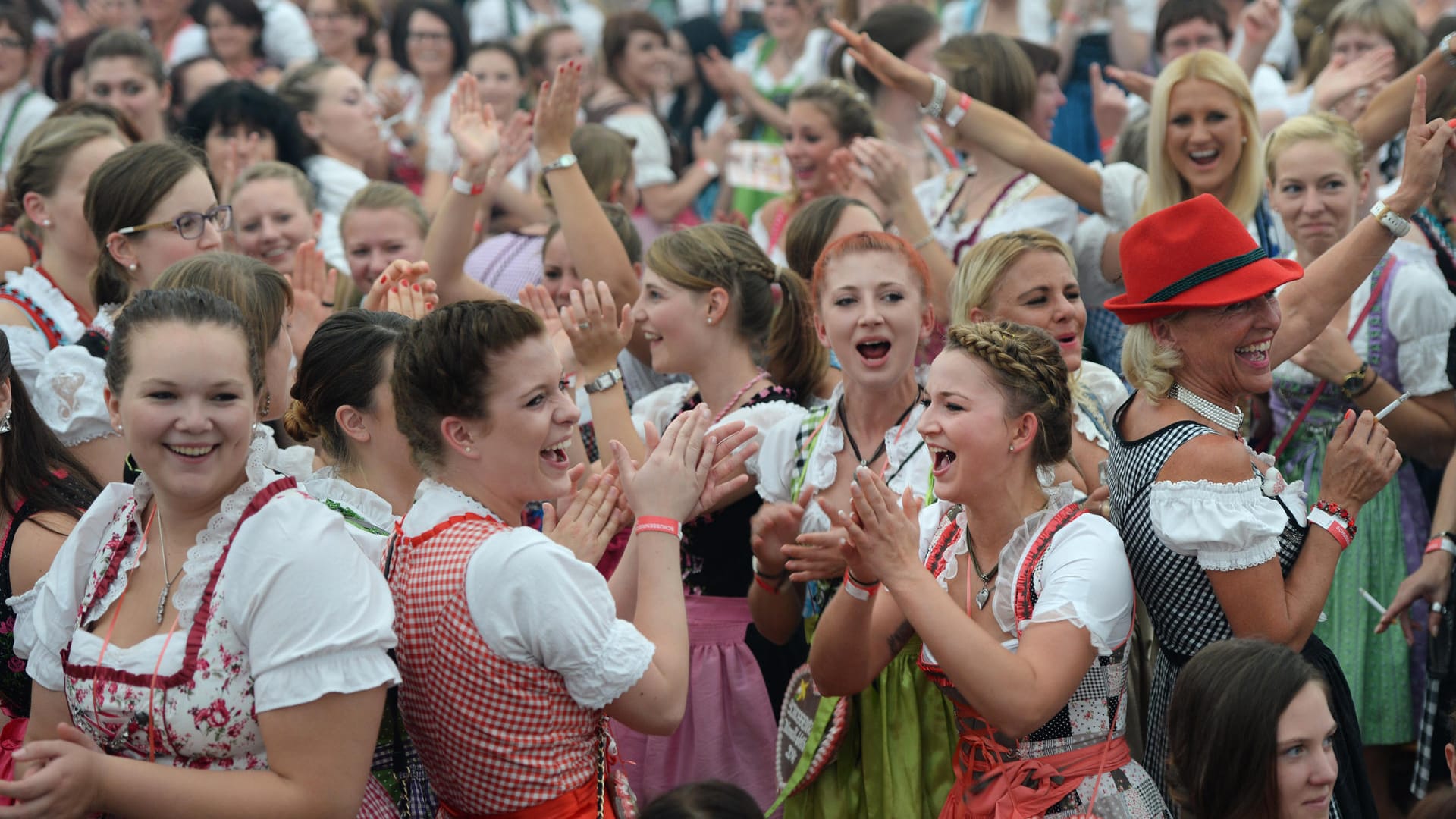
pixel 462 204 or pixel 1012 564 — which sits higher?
pixel 462 204

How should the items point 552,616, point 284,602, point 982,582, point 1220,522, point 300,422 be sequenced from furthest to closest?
1. point 300,422
2. point 982,582
3. point 1220,522
4. point 552,616
5. point 284,602

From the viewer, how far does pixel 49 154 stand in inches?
181

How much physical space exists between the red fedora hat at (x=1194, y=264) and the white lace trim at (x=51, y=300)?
3139 millimetres

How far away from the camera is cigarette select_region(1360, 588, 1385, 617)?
13.8 ft

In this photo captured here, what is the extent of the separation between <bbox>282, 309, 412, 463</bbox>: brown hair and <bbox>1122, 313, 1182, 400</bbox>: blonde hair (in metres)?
1.68

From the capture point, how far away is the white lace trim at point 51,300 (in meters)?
4.37

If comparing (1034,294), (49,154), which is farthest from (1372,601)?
(49,154)

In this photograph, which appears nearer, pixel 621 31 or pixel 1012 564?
pixel 1012 564

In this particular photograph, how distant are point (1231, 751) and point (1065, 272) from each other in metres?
1.55

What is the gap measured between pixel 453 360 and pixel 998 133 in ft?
9.44

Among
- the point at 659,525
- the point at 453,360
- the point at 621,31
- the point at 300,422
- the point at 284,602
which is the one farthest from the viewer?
the point at 621,31

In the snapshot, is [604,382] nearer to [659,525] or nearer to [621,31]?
[659,525]

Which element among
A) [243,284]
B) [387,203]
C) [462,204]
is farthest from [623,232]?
[243,284]

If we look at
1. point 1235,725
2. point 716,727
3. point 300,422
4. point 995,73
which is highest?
point 995,73
